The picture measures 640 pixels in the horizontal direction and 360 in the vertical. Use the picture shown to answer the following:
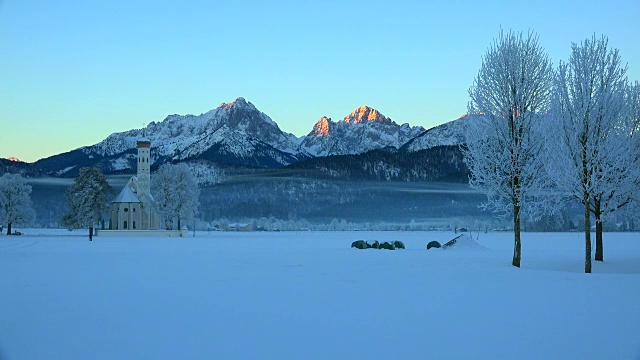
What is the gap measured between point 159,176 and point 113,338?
87.9m

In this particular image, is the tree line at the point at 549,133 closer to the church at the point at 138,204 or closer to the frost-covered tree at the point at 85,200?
the frost-covered tree at the point at 85,200

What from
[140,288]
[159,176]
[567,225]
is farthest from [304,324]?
[567,225]

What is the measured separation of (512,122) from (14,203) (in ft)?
278

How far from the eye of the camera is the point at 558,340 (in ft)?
41.8

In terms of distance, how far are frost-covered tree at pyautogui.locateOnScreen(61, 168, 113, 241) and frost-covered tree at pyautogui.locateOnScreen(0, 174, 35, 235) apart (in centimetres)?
1067

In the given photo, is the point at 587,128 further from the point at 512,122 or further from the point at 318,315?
the point at 318,315

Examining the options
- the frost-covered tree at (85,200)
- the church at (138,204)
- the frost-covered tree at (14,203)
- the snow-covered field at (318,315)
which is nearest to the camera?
the snow-covered field at (318,315)

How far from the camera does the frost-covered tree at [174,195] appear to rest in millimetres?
96875

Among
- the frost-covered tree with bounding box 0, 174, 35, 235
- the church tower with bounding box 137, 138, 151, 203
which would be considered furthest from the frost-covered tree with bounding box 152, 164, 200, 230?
the frost-covered tree with bounding box 0, 174, 35, 235

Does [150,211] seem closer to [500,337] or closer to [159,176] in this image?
[159,176]

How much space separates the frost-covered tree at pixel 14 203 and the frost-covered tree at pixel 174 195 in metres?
19.3

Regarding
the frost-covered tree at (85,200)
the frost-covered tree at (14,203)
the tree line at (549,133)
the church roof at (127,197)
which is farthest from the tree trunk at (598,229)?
the frost-covered tree at (14,203)

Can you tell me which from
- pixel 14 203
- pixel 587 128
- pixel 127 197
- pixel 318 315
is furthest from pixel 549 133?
pixel 14 203

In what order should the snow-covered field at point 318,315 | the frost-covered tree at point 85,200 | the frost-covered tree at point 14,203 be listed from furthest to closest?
the frost-covered tree at point 14,203
the frost-covered tree at point 85,200
the snow-covered field at point 318,315
